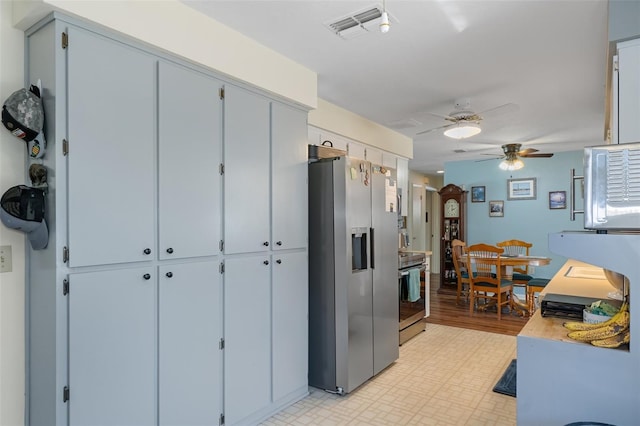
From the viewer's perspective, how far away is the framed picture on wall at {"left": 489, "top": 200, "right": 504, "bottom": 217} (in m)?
7.23

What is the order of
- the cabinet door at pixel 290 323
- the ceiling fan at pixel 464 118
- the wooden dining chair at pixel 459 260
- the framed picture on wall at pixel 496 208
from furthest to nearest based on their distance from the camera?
the framed picture on wall at pixel 496 208, the wooden dining chair at pixel 459 260, the ceiling fan at pixel 464 118, the cabinet door at pixel 290 323

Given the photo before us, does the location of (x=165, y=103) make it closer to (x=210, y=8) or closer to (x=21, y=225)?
(x=210, y=8)

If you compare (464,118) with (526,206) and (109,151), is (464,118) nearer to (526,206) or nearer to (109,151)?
(109,151)

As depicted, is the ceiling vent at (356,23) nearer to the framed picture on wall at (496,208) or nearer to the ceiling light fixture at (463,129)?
the ceiling light fixture at (463,129)

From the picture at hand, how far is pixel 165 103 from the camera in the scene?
→ 2.11m

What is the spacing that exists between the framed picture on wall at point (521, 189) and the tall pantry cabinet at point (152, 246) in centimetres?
573

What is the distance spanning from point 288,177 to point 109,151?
134 centimetres

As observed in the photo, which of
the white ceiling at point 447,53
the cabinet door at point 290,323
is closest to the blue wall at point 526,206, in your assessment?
the white ceiling at point 447,53

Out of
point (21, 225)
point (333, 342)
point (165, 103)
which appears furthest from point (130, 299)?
point (333, 342)

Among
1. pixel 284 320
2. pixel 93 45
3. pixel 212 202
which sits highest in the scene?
pixel 93 45

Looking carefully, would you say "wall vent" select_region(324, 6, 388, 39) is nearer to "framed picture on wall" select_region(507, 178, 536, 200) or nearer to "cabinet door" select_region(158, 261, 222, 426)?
"cabinet door" select_region(158, 261, 222, 426)

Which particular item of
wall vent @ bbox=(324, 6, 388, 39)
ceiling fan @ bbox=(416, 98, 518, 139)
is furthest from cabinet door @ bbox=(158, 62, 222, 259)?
ceiling fan @ bbox=(416, 98, 518, 139)

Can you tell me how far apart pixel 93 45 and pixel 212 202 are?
1.01m

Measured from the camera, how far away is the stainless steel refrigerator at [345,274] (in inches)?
120
